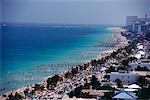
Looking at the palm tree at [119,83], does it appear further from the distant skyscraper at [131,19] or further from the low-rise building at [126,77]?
the distant skyscraper at [131,19]

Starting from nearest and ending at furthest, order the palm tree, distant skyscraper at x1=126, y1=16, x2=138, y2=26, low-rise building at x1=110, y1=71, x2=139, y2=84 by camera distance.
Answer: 1. the palm tree
2. low-rise building at x1=110, y1=71, x2=139, y2=84
3. distant skyscraper at x1=126, y1=16, x2=138, y2=26

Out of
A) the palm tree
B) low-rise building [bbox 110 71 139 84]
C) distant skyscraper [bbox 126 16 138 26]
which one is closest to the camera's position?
the palm tree

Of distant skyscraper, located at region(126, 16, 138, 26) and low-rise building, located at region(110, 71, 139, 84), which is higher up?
distant skyscraper, located at region(126, 16, 138, 26)

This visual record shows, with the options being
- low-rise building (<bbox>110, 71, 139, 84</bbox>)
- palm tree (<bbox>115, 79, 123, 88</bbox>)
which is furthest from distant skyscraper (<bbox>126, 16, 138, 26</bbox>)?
palm tree (<bbox>115, 79, 123, 88</bbox>)

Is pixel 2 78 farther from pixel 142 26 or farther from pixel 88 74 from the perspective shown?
pixel 142 26

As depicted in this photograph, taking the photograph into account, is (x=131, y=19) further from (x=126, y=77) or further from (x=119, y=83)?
(x=119, y=83)

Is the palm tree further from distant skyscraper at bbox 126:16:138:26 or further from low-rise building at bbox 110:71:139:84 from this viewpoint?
distant skyscraper at bbox 126:16:138:26

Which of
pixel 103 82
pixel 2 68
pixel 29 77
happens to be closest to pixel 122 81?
pixel 103 82

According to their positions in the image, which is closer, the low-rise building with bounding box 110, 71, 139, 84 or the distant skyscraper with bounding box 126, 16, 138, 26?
the low-rise building with bounding box 110, 71, 139, 84

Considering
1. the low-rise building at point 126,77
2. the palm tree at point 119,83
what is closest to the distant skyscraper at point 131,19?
the low-rise building at point 126,77

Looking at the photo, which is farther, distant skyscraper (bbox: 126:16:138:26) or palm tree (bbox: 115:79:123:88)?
distant skyscraper (bbox: 126:16:138:26)

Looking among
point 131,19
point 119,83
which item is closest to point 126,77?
point 119,83
